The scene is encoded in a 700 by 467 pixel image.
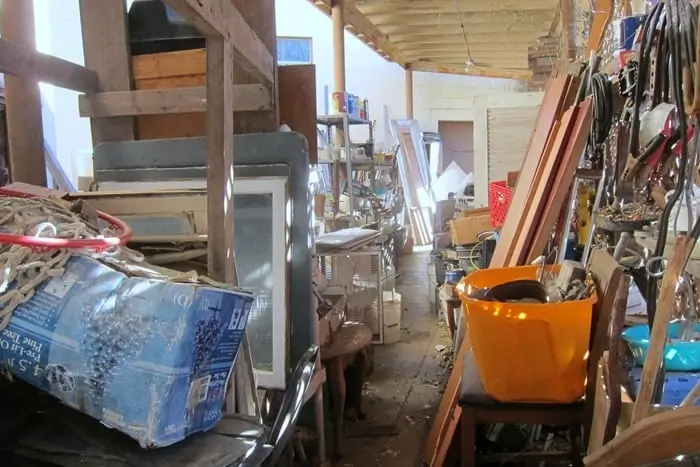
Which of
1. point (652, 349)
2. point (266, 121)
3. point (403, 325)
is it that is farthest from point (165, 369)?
point (403, 325)

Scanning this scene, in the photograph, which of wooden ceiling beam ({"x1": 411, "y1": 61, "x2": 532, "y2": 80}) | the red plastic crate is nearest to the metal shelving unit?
the red plastic crate

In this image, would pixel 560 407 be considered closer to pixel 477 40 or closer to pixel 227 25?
pixel 227 25

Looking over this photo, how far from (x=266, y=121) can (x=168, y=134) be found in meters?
0.56

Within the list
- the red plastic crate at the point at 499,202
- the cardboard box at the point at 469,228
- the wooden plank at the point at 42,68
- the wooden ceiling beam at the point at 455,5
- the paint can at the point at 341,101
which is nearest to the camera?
the wooden plank at the point at 42,68

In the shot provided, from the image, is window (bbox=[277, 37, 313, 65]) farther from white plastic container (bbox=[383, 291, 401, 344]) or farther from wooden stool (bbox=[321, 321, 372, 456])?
wooden stool (bbox=[321, 321, 372, 456])

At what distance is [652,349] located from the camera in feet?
4.06

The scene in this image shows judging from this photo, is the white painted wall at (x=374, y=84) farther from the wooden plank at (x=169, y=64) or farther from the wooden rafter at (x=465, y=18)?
the wooden plank at (x=169, y=64)

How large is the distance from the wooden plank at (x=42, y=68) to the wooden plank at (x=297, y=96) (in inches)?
34.1

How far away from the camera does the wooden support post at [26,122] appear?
7.49ft

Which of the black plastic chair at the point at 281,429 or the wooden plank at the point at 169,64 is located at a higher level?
the wooden plank at the point at 169,64

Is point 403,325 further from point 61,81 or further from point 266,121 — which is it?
point 61,81

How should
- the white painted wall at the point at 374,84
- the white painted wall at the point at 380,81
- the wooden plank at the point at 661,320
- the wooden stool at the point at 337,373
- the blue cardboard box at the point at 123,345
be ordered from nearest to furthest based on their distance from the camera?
the blue cardboard box at the point at 123,345, the wooden plank at the point at 661,320, the wooden stool at the point at 337,373, the white painted wall at the point at 374,84, the white painted wall at the point at 380,81

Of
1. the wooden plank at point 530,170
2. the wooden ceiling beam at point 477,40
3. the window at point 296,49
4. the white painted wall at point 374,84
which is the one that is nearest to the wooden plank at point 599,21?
the wooden plank at point 530,170

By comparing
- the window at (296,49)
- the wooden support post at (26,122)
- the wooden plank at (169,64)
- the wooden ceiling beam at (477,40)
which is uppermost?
the window at (296,49)
